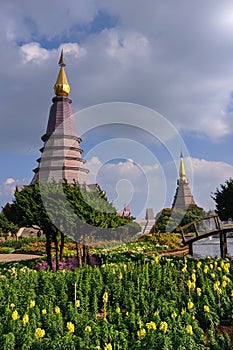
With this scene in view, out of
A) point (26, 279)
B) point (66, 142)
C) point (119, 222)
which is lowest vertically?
point (26, 279)

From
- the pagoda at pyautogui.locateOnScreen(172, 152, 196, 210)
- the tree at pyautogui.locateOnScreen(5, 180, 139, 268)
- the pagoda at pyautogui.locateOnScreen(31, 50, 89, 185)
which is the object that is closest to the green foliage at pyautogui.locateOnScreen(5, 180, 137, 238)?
the tree at pyautogui.locateOnScreen(5, 180, 139, 268)

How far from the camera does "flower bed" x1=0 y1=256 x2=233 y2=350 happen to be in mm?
4594

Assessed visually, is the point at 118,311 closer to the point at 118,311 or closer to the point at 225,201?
the point at 118,311

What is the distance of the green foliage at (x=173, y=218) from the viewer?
164ft

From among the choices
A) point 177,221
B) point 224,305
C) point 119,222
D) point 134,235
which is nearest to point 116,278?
point 224,305

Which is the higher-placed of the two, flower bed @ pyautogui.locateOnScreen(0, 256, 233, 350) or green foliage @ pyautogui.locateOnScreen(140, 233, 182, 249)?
green foliage @ pyautogui.locateOnScreen(140, 233, 182, 249)

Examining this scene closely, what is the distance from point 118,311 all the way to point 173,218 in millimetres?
50286

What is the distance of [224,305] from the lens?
6840 millimetres

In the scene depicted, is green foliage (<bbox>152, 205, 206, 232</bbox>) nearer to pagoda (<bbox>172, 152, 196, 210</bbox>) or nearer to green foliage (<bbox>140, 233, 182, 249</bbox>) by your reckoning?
pagoda (<bbox>172, 152, 196, 210</bbox>)

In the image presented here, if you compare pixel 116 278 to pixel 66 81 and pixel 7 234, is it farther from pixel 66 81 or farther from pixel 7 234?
pixel 66 81

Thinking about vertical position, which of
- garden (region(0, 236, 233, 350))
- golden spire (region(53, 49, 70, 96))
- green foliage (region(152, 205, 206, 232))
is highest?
golden spire (region(53, 49, 70, 96))

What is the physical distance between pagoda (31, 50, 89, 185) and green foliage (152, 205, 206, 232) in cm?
1167

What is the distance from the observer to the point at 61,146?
44.1 m

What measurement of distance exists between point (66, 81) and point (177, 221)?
24816mm
